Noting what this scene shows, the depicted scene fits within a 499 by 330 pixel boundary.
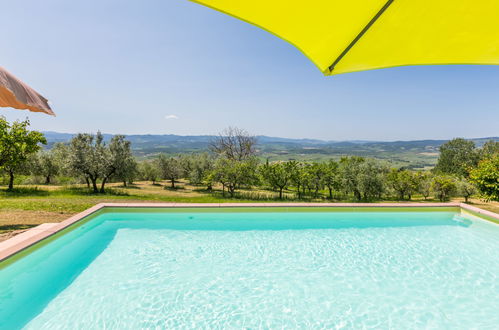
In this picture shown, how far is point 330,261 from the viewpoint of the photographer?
5.06 metres

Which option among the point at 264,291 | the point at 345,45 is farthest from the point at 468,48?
the point at 264,291

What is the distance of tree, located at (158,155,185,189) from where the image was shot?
2550 cm

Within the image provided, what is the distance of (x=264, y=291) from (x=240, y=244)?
206 cm

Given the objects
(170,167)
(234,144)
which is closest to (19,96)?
(170,167)

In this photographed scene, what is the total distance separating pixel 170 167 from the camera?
2559 centimetres

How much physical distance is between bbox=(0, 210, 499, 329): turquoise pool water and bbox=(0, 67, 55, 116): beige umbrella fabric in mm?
2937

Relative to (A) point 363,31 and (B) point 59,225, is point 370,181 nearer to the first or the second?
(A) point 363,31

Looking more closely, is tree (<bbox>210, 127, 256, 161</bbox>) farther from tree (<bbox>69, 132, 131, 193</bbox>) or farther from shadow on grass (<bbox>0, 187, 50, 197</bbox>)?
shadow on grass (<bbox>0, 187, 50, 197</bbox>)

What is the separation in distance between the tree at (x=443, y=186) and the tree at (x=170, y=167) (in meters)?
24.4

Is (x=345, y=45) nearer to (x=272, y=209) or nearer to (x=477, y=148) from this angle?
(x=272, y=209)

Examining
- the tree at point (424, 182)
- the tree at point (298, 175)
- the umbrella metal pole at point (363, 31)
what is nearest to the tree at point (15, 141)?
the umbrella metal pole at point (363, 31)

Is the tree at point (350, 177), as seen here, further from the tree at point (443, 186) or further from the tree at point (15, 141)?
the tree at point (15, 141)

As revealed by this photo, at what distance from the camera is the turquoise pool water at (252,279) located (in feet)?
11.0

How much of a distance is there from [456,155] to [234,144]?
1642 inches
